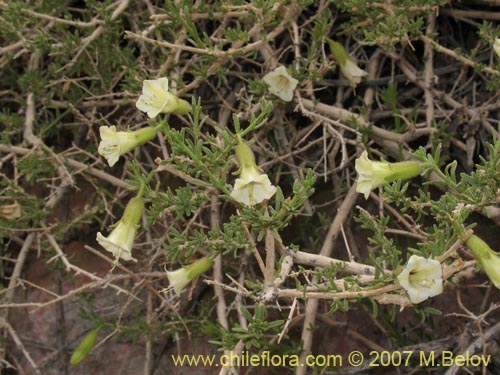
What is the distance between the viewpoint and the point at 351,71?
2.43m

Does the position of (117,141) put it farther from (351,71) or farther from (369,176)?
(351,71)

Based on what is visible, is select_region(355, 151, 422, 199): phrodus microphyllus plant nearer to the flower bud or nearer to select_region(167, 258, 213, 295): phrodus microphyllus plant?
select_region(167, 258, 213, 295): phrodus microphyllus plant

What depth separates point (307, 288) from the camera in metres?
1.65

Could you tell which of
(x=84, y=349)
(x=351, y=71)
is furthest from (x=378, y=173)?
(x=84, y=349)

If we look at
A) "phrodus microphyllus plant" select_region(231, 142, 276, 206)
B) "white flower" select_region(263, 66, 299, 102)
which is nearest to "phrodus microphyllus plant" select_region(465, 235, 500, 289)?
"phrodus microphyllus plant" select_region(231, 142, 276, 206)

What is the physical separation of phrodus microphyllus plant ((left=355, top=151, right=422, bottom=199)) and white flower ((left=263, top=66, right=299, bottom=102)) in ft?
2.27

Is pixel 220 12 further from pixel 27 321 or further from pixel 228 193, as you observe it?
pixel 27 321

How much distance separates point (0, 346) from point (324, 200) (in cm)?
132

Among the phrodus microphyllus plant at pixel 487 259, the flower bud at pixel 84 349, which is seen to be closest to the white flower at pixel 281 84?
the phrodus microphyllus plant at pixel 487 259

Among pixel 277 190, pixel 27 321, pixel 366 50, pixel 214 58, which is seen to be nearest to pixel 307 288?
pixel 277 190

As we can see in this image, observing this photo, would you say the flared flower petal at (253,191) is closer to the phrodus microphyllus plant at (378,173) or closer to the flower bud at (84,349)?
the phrodus microphyllus plant at (378,173)

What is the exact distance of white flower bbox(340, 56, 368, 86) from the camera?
2424mm

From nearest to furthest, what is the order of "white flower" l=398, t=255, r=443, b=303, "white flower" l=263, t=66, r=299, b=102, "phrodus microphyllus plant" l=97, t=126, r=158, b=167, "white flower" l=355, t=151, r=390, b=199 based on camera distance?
"white flower" l=398, t=255, r=443, b=303 < "white flower" l=355, t=151, r=390, b=199 < "phrodus microphyllus plant" l=97, t=126, r=158, b=167 < "white flower" l=263, t=66, r=299, b=102

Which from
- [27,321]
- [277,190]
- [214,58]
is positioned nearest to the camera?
[277,190]
